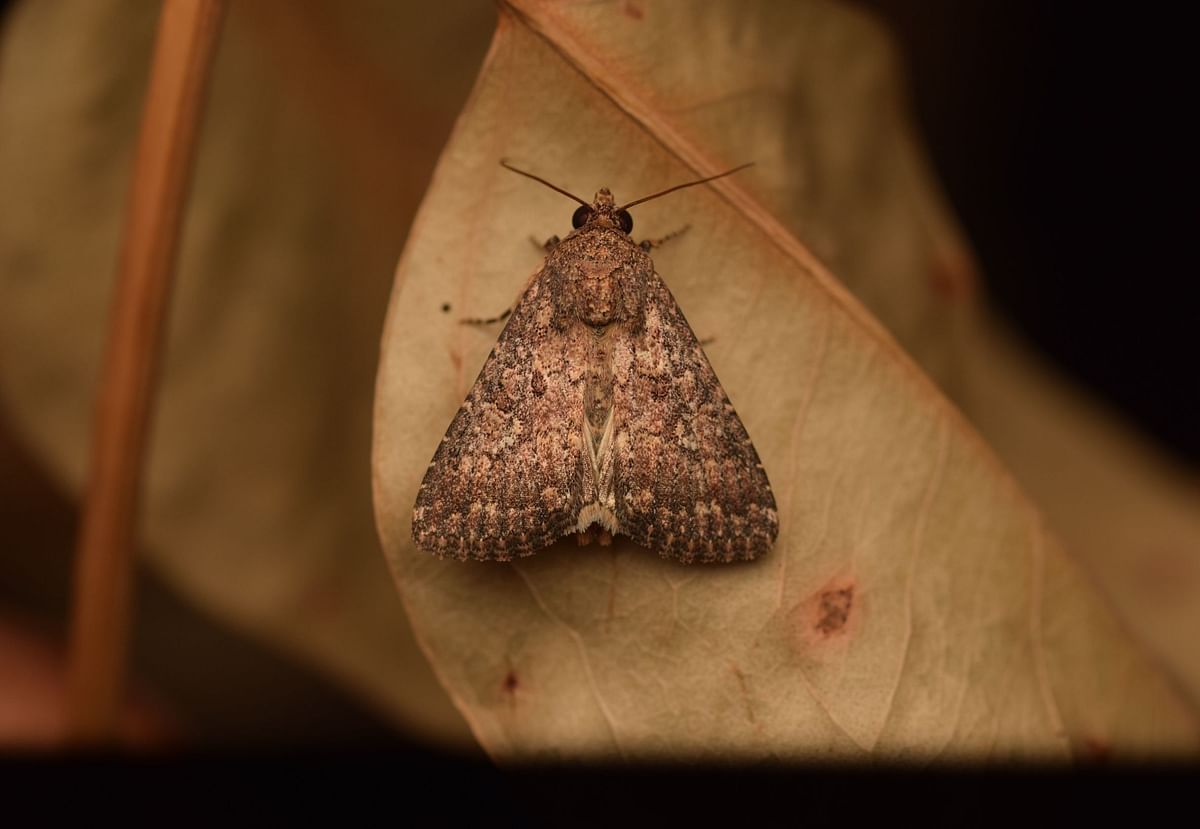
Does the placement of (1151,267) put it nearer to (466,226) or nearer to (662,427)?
(662,427)

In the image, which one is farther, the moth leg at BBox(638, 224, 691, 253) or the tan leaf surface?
the moth leg at BBox(638, 224, 691, 253)

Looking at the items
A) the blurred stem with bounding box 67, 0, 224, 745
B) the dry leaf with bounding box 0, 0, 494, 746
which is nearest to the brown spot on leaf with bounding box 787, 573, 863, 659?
the dry leaf with bounding box 0, 0, 494, 746

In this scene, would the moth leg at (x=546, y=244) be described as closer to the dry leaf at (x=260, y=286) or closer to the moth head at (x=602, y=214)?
the moth head at (x=602, y=214)

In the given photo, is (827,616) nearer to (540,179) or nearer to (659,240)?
(659,240)

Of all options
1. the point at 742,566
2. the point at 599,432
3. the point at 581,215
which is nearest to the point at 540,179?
the point at 581,215

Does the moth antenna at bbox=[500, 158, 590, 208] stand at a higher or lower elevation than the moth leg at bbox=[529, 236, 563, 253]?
higher

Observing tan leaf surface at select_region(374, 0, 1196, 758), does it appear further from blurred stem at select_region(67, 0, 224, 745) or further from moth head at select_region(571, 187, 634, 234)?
blurred stem at select_region(67, 0, 224, 745)
